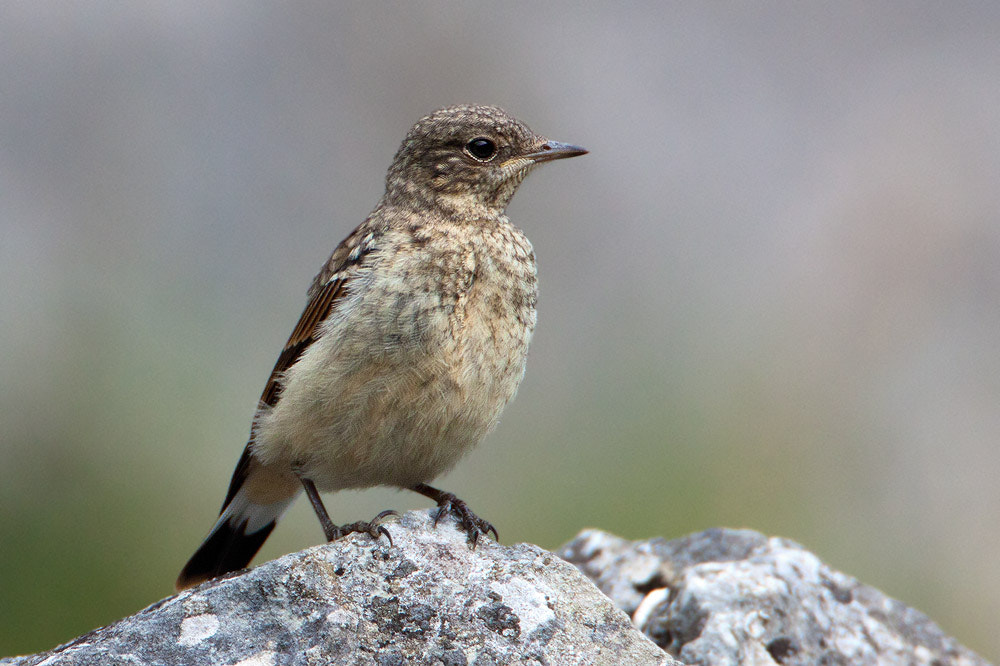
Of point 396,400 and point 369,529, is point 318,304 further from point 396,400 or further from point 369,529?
point 369,529

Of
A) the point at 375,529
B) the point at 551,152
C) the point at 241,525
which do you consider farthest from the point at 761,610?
the point at 241,525

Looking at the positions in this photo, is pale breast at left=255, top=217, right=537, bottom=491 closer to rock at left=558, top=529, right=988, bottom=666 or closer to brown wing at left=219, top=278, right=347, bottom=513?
brown wing at left=219, top=278, right=347, bottom=513

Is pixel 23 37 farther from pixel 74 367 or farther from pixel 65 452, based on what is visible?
pixel 65 452

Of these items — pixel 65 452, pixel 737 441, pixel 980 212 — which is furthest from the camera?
pixel 980 212

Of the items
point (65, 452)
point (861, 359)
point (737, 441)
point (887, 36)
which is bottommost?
point (65, 452)

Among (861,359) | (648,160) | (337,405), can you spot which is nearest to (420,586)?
(337,405)

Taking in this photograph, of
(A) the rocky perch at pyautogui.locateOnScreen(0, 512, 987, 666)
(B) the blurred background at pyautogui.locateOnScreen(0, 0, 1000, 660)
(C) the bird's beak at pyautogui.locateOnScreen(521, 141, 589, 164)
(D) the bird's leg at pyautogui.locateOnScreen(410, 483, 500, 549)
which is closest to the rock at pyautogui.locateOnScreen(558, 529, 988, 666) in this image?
(A) the rocky perch at pyautogui.locateOnScreen(0, 512, 987, 666)
